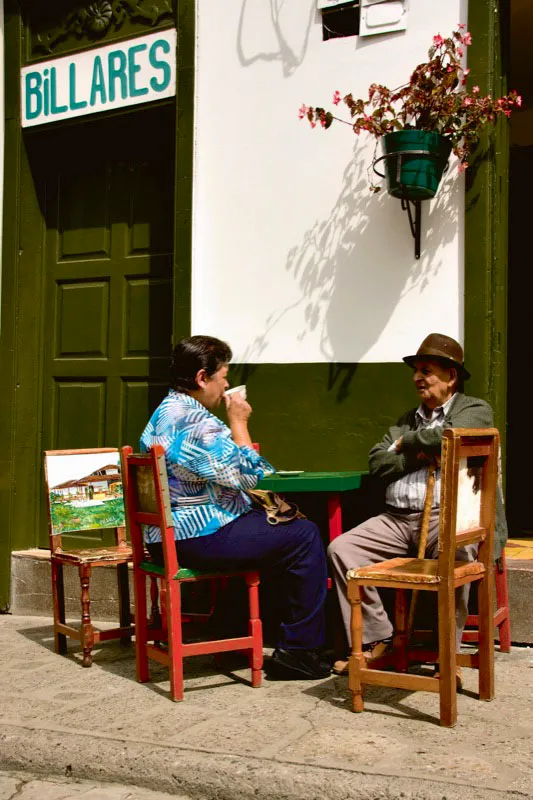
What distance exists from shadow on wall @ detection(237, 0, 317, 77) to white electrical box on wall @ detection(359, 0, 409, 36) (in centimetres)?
34

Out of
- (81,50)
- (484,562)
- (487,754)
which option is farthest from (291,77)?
(487,754)

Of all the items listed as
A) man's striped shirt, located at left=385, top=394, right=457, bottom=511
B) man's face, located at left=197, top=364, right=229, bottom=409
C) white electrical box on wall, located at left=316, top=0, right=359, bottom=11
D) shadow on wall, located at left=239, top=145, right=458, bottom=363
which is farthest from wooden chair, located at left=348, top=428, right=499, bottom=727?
white electrical box on wall, located at left=316, top=0, right=359, bottom=11

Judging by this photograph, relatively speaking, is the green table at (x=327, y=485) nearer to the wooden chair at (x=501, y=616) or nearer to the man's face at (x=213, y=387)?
the man's face at (x=213, y=387)

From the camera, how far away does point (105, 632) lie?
511 cm

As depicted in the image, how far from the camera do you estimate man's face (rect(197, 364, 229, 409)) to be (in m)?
4.59

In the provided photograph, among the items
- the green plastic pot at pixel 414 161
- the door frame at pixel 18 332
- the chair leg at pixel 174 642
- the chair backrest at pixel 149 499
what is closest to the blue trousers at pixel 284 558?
the chair backrest at pixel 149 499

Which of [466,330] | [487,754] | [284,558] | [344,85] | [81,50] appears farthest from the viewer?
[81,50]

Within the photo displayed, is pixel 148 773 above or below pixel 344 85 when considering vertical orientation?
below

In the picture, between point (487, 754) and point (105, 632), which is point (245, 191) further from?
point (487, 754)

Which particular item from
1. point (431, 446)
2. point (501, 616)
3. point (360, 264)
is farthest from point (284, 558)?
point (360, 264)

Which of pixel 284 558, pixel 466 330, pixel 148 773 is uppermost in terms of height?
pixel 466 330

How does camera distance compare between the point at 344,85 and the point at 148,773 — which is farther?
the point at 344,85

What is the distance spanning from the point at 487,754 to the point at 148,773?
1.19 metres

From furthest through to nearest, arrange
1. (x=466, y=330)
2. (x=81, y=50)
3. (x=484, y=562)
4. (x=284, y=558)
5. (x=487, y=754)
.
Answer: (x=81, y=50)
(x=466, y=330)
(x=284, y=558)
(x=484, y=562)
(x=487, y=754)
